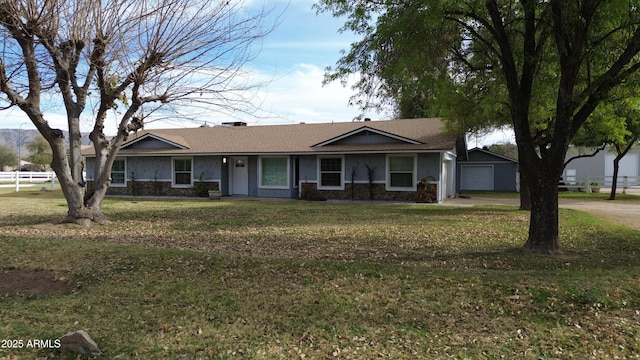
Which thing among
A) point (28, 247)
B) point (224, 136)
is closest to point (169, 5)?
point (28, 247)

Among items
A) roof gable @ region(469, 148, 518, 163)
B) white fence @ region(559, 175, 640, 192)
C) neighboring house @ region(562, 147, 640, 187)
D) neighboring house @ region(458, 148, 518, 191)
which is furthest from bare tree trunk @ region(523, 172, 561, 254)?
neighboring house @ region(562, 147, 640, 187)

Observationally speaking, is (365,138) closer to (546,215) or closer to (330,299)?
(546,215)

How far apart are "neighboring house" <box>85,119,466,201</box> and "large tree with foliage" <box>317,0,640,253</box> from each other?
935 centimetres

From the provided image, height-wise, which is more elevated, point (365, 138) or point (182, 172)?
point (365, 138)

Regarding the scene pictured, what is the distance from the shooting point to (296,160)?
22422mm

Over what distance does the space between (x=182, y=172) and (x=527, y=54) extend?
767 inches

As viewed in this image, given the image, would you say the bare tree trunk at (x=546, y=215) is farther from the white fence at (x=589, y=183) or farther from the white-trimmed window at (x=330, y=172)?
the white fence at (x=589, y=183)

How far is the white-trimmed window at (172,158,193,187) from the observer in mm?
24094

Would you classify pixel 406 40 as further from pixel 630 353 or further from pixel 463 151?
pixel 463 151

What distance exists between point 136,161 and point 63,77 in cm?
1469

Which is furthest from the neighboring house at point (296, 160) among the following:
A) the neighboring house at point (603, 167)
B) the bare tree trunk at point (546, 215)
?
the neighboring house at point (603, 167)

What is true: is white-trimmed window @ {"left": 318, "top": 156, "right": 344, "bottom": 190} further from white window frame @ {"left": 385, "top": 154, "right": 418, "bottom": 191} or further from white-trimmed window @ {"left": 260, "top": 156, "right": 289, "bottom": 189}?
white window frame @ {"left": 385, "top": 154, "right": 418, "bottom": 191}

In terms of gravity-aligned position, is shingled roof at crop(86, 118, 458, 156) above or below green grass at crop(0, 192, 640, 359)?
above

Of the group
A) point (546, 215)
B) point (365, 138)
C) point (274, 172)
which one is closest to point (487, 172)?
point (365, 138)
